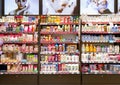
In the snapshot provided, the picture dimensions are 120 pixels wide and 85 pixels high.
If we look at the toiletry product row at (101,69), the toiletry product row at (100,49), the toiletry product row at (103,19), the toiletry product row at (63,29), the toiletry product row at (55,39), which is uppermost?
the toiletry product row at (103,19)

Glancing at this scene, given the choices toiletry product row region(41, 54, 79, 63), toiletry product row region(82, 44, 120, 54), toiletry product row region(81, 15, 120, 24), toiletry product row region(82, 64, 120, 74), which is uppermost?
toiletry product row region(81, 15, 120, 24)

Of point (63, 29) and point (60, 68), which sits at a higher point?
point (63, 29)

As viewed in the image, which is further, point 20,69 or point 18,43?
point 18,43

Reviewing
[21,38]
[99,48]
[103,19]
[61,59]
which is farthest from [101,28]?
[21,38]

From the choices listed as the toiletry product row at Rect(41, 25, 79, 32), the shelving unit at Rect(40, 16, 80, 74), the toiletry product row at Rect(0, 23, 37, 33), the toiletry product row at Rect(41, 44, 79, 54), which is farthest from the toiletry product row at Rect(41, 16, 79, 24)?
the toiletry product row at Rect(41, 44, 79, 54)

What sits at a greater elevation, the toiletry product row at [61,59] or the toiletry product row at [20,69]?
the toiletry product row at [61,59]

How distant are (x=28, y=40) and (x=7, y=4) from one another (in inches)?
60.0

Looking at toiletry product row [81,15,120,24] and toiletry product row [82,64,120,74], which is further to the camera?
toiletry product row [81,15,120,24]

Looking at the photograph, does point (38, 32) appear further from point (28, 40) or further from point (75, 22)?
point (75, 22)

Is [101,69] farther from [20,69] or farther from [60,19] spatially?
[20,69]

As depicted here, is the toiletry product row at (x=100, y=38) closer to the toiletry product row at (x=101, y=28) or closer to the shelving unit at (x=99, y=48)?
the shelving unit at (x=99, y=48)

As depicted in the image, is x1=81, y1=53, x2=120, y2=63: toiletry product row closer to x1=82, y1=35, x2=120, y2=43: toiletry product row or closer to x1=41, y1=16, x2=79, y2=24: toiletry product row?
x1=82, y1=35, x2=120, y2=43: toiletry product row

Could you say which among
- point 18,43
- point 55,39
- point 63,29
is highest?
point 63,29

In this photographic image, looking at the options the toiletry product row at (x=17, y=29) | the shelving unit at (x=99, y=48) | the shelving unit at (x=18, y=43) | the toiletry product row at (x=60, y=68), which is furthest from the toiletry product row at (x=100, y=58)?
the toiletry product row at (x=17, y=29)
